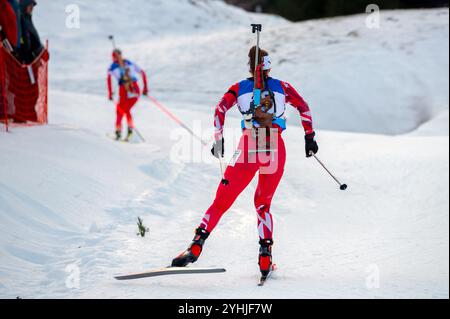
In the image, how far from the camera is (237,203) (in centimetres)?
853

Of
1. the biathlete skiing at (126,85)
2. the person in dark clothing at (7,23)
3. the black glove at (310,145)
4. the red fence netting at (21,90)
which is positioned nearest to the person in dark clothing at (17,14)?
the person in dark clothing at (7,23)

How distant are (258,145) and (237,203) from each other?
3053mm

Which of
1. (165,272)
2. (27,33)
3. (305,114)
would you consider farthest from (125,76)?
(165,272)

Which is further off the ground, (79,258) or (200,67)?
(200,67)

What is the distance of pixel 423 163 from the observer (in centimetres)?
982

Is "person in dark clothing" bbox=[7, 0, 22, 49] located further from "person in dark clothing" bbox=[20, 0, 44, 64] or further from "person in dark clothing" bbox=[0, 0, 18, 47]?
"person in dark clothing" bbox=[20, 0, 44, 64]

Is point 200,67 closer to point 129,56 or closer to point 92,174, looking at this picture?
point 129,56

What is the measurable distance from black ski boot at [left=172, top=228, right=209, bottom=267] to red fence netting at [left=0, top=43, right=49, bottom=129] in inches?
184

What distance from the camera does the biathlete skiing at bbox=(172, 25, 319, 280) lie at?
551cm

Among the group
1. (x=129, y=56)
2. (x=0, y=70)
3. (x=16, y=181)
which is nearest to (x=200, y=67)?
(x=129, y=56)

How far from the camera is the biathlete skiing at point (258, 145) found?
5.51 meters

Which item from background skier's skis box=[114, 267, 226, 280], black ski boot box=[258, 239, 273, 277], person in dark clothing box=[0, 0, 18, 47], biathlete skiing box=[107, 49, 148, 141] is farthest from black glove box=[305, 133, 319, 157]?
biathlete skiing box=[107, 49, 148, 141]

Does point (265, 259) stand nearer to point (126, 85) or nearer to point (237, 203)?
point (237, 203)
